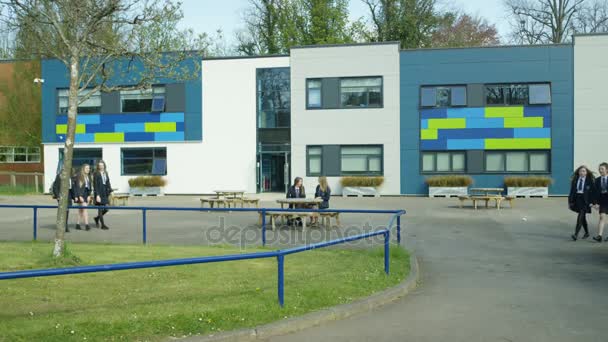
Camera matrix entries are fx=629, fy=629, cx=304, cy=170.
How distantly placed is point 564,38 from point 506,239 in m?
35.3

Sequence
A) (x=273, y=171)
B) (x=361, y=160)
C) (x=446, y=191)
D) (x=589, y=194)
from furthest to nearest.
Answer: (x=273, y=171) → (x=361, y=160) → (x=446, y=191) → (x=589, y=194)

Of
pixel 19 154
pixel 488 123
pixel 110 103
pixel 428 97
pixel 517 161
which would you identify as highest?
pixel 110 103

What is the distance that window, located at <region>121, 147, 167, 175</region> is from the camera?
3656 cm

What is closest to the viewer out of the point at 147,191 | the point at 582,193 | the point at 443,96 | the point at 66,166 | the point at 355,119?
the point at 66,166

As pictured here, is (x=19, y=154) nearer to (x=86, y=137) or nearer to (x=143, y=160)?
(x=86, y=137)

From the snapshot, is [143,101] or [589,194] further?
[143,101]

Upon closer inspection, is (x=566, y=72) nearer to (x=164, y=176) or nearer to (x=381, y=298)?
(x=164, y=176)

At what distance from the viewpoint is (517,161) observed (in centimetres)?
3259

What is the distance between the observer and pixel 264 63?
35625 millimetres

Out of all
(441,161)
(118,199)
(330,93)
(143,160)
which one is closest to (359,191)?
(441,161)

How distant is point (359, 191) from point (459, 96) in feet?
23.7

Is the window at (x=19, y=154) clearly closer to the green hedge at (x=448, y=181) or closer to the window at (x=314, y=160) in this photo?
the window at (x=314, y=160)

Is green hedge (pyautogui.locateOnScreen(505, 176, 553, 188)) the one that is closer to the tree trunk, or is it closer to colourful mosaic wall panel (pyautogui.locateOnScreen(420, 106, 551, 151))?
colourful mosaic wall panel (pyautogui.locateOnScreen(420, 106, 551, 151))

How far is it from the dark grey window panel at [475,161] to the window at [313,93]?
8602 mm
